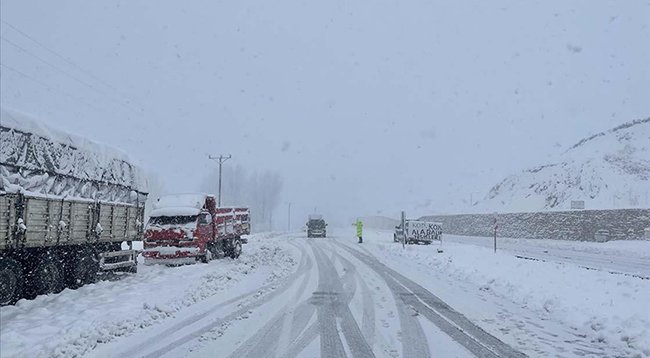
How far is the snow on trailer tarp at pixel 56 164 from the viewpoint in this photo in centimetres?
1102

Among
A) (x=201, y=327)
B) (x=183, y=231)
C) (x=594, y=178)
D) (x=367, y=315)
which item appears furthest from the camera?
(x=594, y=178)

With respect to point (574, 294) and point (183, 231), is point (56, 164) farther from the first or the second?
point (574, 294)

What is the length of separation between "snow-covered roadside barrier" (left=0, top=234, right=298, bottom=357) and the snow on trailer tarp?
2.47 meters

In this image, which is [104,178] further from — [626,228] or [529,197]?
[529,197]

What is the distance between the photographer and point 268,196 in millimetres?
126188

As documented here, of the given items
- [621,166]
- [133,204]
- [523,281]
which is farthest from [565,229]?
[133,204]

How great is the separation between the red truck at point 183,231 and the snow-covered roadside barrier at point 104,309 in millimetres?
2255

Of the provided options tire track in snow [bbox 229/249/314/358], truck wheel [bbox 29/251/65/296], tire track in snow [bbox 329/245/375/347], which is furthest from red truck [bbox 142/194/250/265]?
tire track in snow [bbox 229/249/314/358]

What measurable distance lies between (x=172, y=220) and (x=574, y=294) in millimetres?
13587

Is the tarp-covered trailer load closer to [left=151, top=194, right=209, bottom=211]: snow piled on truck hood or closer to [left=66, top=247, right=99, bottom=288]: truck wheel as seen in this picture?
[left=66, top=247, right=99, bottom=288]: truck wheel

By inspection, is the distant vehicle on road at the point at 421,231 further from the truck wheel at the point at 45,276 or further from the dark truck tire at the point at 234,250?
the truck wheel at the point at 45,276

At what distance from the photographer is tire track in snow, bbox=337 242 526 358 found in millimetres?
7621

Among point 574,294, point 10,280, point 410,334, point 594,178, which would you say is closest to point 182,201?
point 10,280

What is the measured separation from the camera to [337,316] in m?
10.2
